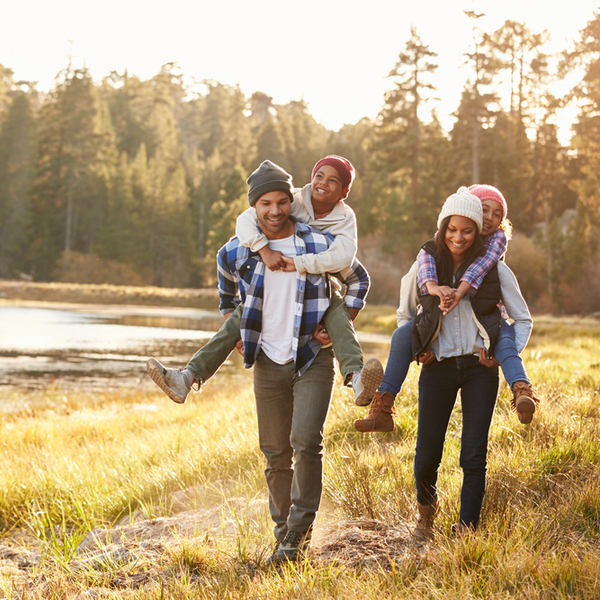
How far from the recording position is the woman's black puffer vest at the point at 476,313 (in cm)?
334

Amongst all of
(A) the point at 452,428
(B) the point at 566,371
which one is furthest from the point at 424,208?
(A) the point at 452,428

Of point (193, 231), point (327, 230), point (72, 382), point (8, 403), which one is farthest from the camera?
point (193, 231)

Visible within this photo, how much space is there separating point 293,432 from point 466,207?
56.9 inches

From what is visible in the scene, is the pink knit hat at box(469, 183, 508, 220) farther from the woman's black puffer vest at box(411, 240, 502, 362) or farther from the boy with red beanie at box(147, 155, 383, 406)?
the boy with red beanie at box(147, 155, 383, 406)

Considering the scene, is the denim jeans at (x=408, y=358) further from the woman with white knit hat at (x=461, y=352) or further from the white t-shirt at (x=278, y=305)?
the white t-shirt at (x=278, y=305)

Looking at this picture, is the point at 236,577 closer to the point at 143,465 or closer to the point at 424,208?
the point at 143,465

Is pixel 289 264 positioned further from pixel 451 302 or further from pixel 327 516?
pixel 327 516

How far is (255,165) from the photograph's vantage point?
6362 centimetres

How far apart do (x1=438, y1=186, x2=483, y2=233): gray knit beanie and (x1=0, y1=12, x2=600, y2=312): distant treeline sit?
58.8ft

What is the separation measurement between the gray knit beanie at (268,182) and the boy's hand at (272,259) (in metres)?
0.28

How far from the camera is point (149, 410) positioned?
11.2 metres

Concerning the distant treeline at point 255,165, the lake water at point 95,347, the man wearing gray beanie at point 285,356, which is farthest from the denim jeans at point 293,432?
the distant treeline at point 255,165

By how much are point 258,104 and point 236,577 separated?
312ft

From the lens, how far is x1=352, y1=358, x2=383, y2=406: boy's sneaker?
3.02m
